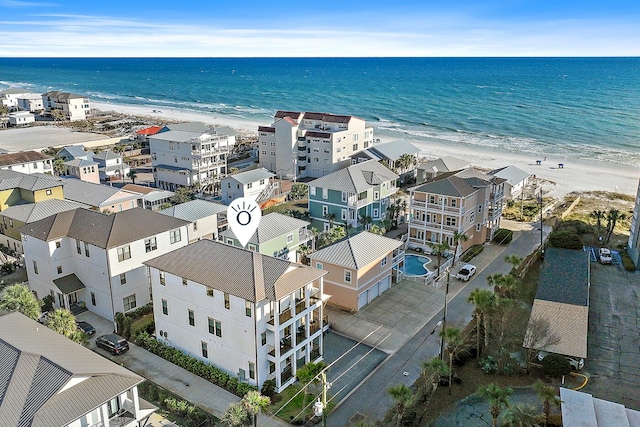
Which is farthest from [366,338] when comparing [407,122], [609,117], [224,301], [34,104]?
[34,104]

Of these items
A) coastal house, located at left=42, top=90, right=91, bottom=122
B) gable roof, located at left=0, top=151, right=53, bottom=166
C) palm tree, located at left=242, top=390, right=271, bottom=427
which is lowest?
palm tree, located at left=242, top=390, right=271, bottom=427

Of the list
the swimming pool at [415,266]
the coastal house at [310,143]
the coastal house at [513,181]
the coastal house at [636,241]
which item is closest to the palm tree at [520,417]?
the swimming pool at [415,266]

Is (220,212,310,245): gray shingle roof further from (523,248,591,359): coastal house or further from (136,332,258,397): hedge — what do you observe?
(523,248,591,359): coastal house

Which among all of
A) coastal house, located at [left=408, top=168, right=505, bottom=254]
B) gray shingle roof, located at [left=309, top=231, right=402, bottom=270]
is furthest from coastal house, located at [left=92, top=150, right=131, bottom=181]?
gray shingle roof, located at [left=309, top=231, right=402, bottom=270]

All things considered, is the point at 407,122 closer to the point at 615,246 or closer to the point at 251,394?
the point at 615,246

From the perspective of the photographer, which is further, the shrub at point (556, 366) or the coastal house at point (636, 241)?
the coastal house at point (636, 241)

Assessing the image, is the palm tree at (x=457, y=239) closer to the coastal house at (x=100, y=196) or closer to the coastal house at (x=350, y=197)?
the coastal house at (x=350, y=197)
